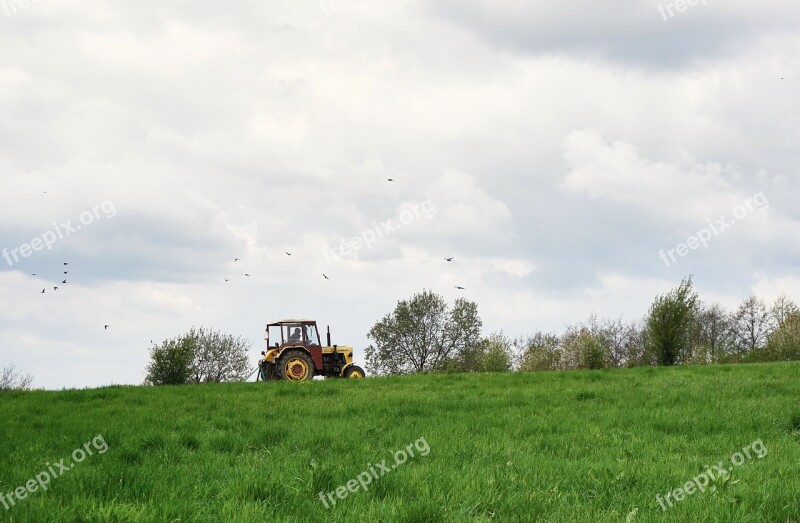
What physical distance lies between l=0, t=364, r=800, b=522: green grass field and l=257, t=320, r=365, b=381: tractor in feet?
24.7

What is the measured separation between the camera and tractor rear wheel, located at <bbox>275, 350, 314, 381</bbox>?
25016 mm

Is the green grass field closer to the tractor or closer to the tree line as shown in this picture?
the tractor

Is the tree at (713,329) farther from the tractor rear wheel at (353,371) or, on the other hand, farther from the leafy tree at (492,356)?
the tractor rear wheel at (353,371)

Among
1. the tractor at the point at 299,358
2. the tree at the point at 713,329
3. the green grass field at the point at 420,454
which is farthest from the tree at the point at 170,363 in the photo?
the tree at the point at 713,329

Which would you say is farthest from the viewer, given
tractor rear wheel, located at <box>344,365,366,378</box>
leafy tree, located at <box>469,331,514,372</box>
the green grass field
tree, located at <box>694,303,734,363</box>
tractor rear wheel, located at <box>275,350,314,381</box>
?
tree, located at <box>694,303,734,363</box>

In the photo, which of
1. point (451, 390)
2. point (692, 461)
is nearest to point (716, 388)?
point (451, 390)

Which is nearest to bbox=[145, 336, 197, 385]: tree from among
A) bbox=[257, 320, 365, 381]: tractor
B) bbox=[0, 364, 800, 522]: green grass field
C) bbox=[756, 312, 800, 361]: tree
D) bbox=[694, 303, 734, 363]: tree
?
bbox=[257, 320, 365, 381]: tractor

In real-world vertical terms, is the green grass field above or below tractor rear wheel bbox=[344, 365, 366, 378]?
below

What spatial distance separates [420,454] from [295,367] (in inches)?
681

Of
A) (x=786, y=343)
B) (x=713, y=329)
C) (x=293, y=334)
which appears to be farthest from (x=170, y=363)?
(x=713, y=329)

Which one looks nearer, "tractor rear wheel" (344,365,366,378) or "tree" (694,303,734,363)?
"tractor rear wheel" (344,365,366,378)

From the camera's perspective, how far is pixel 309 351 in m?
25.9

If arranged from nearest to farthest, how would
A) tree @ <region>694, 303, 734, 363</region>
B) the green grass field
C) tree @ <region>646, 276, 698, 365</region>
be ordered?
1. the green grass field
2. tree @ <region>646, 276, 698, 365</region>
3. tree @ <region>694, 303, 734, 363</region>

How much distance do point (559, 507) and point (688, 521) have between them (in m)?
1.13
